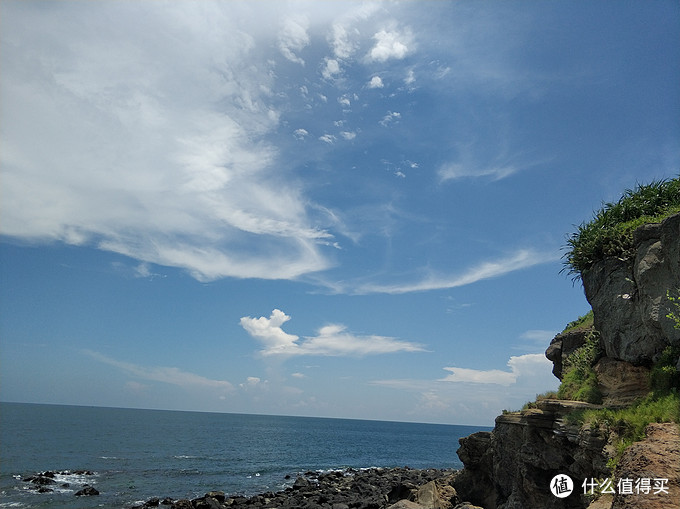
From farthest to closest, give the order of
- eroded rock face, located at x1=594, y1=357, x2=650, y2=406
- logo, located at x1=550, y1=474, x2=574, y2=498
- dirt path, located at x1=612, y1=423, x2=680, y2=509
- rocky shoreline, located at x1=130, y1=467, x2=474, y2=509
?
rocky shoreline, located at x1=130, y1=467, x2=474, y2=509, logo, located at x1=550, y1=474, x2=574, y2=498, eroded rock face, located at x1=594, y1=357, x2=650, y2=406, dirt path, located at x1=612, y1=423, x2=680, y2=509

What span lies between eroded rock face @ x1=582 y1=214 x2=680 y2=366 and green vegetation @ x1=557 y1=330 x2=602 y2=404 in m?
0.83

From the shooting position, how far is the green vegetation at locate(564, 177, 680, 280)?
16.5m

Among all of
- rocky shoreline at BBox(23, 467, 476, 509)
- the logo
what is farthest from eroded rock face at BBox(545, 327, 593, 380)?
rocky shoreline at BBox(23, 467, 476, 509)

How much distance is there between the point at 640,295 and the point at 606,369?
3.34m

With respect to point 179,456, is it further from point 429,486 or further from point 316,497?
point 429,486

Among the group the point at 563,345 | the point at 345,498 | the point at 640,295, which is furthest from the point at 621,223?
the point at 345,498

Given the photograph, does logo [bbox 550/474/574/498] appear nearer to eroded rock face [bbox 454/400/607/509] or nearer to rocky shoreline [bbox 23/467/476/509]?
eroded rock face [bbox 454/400/607/509]

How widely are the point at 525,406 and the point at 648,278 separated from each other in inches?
348

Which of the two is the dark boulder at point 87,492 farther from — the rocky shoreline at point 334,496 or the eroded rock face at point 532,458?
the eroded rock face at point 532,458

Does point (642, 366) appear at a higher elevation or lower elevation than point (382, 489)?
higher

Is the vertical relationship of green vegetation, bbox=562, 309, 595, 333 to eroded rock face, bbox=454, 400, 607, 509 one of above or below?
above

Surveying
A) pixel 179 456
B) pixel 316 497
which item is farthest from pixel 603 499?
pixel 179 456

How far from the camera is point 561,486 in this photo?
15.9 m

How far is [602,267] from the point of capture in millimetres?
17016
